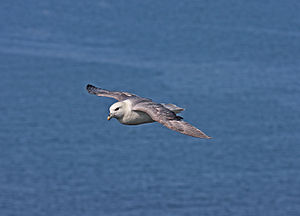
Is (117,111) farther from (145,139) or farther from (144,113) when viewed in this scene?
(145,139)

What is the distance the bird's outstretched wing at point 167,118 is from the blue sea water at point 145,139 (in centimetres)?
7297

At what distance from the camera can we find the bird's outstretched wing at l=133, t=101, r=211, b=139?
1827 cm

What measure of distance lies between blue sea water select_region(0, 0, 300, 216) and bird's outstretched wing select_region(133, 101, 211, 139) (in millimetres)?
72966

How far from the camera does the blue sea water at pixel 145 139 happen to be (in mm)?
96688

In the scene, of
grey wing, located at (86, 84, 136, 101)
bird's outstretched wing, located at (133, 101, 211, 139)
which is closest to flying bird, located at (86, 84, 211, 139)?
bird's outstretched wing, located at (133, 101, 211, 139)

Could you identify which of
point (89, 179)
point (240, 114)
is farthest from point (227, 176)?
point (89, 179)

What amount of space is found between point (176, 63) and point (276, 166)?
3854 cm

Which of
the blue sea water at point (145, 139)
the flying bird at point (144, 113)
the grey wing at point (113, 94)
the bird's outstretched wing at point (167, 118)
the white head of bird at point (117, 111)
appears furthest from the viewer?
the blue sea water at point (145, 139)

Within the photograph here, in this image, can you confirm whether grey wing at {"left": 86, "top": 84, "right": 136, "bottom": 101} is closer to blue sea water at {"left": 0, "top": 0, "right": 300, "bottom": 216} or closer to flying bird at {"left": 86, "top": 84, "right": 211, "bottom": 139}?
flying bird at {"left": 86, "top": 84, "right": 211, "bottom": 139}

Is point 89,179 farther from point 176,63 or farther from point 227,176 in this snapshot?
point 176,63

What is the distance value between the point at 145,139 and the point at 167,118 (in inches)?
3341

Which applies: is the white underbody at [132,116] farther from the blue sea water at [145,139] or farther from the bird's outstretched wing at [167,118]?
the blue sea water at [145,139]

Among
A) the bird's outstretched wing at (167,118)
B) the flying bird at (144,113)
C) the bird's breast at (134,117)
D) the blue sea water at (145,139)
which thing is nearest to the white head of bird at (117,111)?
the flying bird at (144,113)

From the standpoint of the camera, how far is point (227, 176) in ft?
327
